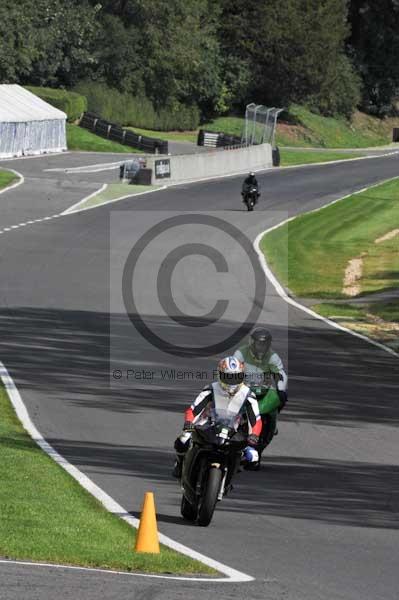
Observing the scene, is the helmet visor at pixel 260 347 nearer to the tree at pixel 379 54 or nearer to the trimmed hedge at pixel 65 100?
the trimmed hedge at pixel 65 100

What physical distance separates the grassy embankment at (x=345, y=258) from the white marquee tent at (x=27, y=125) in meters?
20.5

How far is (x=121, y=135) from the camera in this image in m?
90.1

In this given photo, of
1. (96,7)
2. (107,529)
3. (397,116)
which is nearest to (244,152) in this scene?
(96,7)

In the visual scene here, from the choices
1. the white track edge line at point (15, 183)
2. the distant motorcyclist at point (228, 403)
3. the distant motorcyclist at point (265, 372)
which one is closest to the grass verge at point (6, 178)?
the white track edge line at point (15, 183)

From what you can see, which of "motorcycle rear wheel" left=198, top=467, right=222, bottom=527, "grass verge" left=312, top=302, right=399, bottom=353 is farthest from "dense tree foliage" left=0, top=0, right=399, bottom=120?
"motorcycle rear wheel" left=198, top=467, right=222, bottom=527

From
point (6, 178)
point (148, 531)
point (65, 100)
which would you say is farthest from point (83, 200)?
point (148, 531)

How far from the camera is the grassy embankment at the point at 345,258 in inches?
1421

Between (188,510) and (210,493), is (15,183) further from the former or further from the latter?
(210,493)

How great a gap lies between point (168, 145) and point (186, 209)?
118 feet

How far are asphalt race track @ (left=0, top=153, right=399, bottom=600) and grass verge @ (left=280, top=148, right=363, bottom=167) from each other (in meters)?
34.9

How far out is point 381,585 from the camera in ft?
36.2

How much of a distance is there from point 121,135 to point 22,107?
10506 mm

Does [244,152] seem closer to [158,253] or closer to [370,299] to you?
[158,253]

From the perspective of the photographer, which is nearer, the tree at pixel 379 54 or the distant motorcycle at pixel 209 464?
the distant motorcycle at pixel 209 464
